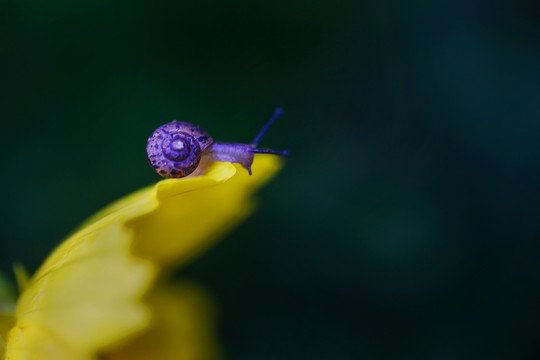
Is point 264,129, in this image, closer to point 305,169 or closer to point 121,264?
point 305,169

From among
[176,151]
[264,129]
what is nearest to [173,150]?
[176,151]

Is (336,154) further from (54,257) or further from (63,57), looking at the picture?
(54,257)

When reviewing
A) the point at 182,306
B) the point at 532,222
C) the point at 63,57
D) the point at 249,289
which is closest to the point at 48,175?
the point at 63,57

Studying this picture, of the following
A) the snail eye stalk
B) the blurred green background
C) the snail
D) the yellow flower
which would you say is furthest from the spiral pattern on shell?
the blurred green background

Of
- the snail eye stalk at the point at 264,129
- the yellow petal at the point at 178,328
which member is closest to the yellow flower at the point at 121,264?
the yellow petal at the point at 178,328

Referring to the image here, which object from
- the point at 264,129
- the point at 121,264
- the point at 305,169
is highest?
the point at 264,129

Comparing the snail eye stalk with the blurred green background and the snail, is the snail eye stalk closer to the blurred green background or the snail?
the blurred green background

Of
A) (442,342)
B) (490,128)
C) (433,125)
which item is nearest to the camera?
(442,342)
